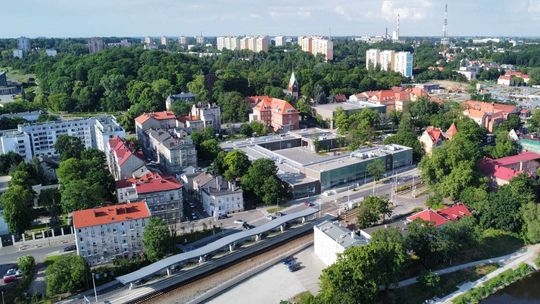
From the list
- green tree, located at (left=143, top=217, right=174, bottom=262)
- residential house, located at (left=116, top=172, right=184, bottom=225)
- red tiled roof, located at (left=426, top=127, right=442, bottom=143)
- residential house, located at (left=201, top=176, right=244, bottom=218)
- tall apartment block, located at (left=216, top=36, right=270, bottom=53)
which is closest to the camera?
green tree, located at (left=143, top=217, right=174, bottom=262)

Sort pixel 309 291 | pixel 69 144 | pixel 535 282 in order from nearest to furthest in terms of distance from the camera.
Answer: pixel 309 291 < pixel 535 282 < pixel 69 144

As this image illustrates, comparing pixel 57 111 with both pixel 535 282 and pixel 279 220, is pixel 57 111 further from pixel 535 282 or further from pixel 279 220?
pixel 535 282

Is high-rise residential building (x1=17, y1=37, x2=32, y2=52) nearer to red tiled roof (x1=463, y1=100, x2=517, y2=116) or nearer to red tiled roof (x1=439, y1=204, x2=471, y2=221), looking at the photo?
red tiled roof (x1=463, y1=100, x2=517, y2=116)

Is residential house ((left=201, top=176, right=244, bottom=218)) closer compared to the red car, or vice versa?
the red car

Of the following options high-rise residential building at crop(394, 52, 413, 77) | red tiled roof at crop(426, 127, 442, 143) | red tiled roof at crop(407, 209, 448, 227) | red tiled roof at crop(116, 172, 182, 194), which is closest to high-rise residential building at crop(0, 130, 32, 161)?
red tiled roof at crop(116, 172, 182, 194)

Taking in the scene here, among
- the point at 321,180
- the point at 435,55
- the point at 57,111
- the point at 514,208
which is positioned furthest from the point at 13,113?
the point at 435,55

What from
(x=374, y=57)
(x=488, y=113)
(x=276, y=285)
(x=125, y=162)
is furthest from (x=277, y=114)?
(x=374, y=57)

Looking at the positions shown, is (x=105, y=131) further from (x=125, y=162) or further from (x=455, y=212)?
(x=455, y=212)
